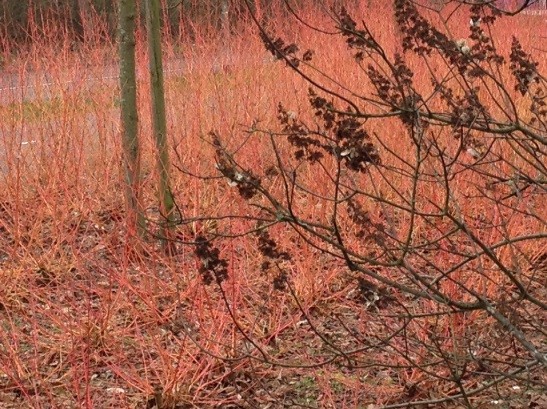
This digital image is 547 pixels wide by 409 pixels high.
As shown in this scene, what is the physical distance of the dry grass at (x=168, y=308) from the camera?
9.54 feet

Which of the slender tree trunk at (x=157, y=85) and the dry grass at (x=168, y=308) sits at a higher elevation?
the slender tree trunk at (x=157, y=85)

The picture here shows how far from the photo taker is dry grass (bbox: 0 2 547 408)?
291cm

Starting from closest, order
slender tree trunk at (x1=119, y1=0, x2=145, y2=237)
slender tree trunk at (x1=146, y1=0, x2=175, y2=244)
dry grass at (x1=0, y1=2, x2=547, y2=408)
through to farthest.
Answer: dry grass at (x1=0, y1=2, x2=547, y2=408) → slender tree trunk at (x1=119, y1=0, x2=145, y2=237) → slender tree trunk at (x1=146, y1=0, x2=175, y2=244)

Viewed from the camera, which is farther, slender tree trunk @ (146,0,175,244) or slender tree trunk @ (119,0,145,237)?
slender tree trunk @ (146,0,175,244)

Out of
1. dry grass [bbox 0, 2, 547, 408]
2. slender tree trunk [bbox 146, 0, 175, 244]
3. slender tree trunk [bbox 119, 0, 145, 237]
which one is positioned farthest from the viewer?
slender tree trunk [bbox 146, 0, 175, 244]

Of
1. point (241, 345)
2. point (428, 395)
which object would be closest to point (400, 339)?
point (428, 395)

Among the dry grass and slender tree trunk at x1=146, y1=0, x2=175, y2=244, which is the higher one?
slender tree trunk at x1=146, y1=0, x2=175, y2=244

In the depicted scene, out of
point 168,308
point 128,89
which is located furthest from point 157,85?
point 168,308

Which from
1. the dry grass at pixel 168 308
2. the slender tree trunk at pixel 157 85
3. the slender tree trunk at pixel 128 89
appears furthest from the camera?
the slender tree trunk at pixel 157 85

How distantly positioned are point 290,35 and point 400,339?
5217 millimetres

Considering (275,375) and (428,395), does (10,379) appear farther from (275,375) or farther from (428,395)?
(428,395)

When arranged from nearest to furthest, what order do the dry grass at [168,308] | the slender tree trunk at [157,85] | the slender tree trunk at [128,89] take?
1. the dry grass at [168,308]
2. the slender tree trunk at [128,89]
3. the slender tree trunk at [157,85]

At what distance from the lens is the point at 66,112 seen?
188 inches

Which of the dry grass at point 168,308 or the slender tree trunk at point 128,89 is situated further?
the slender tree trunk at point 128,89
